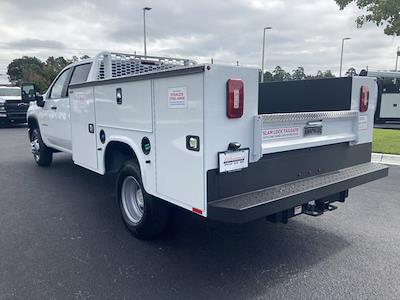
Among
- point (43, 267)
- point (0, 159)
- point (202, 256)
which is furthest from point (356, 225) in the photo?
point (0, 159)

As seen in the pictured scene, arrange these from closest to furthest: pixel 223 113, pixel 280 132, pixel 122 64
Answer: pixel 223 113
pixel 280 132
pixel 122 64

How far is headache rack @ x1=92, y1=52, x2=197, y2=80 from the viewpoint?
5000 mm

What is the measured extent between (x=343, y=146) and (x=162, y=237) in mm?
2176

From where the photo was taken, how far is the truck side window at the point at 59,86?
603 centimetres

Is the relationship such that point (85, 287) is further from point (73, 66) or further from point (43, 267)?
point (73, 66)

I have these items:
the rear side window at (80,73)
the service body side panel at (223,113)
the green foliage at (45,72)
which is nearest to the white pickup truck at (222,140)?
the service body side panel at (223,113)

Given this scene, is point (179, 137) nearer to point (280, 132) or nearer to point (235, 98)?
point (235, 98)

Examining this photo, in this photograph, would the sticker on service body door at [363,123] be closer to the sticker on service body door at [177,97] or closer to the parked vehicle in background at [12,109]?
the sticker on service body door at [177,97]

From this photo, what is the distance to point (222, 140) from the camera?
278 centimetres

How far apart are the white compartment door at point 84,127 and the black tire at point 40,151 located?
248 centimetres

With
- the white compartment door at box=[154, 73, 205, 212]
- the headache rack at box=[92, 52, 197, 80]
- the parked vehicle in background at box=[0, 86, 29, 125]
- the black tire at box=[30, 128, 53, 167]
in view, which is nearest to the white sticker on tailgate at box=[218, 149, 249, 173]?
the white compartment door at box=[154, 73, 205, 212]

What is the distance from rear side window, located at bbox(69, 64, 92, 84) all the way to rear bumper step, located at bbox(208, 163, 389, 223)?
344 cm

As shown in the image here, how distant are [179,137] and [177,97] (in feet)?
1.07

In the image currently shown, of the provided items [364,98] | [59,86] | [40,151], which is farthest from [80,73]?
[364,98]
